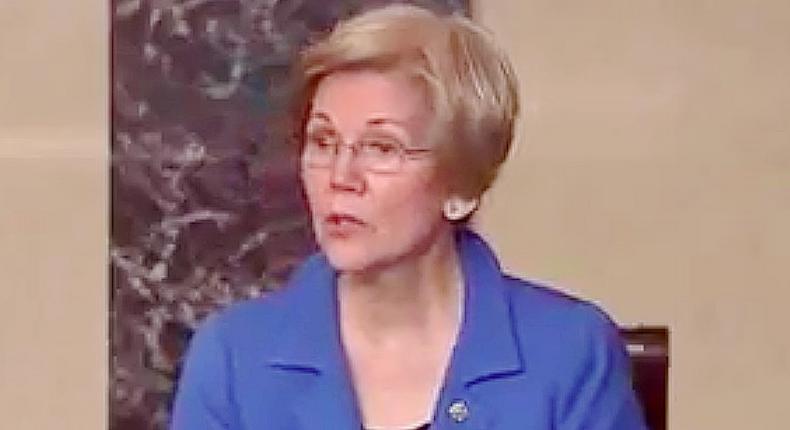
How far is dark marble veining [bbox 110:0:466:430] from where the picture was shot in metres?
2.60

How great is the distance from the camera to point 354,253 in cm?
150

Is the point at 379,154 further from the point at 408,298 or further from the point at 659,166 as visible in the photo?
the point at 659,166

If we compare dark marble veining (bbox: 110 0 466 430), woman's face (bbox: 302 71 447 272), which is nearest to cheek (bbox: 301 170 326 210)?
woman's face (bbox: 302 71 447 272)

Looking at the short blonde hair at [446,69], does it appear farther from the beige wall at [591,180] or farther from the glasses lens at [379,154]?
the beige wall at [591,180]

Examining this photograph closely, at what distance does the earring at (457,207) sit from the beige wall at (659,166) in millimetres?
1076

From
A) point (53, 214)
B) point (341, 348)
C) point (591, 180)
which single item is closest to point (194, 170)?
point (53, 214)

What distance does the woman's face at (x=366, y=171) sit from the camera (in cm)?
148

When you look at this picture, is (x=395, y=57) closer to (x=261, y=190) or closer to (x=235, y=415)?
(x=235, y=415)

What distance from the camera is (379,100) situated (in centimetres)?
148

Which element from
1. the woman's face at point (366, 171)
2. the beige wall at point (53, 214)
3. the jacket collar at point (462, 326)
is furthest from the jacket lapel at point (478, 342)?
the beige wall at point (53, 214)

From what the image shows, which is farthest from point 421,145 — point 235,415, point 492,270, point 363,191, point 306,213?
Result: point 306,213

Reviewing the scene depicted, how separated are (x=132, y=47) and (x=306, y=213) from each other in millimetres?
325

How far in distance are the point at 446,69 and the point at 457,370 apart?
→ 24 centimetres

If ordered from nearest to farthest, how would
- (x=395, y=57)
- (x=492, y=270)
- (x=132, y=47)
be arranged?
(x=395, y=57)
(x=492, y=270)
(x=132, y=47)
